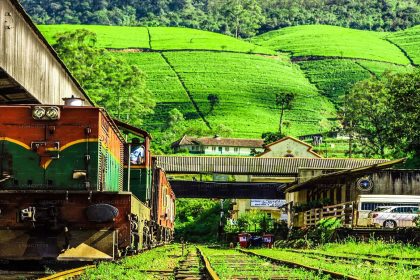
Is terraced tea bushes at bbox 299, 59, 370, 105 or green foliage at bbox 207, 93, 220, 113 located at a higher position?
terraced tea bushes at bbox 299, 59, 370, 105

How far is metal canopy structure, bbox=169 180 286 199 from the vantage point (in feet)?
175

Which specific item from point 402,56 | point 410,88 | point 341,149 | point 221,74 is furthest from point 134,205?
point 402,56

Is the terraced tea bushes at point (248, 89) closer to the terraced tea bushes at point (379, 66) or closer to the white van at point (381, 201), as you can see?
the terraced tea bushes at point (379, 66)

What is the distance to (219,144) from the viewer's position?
128000mm

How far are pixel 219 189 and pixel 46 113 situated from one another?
128 feet

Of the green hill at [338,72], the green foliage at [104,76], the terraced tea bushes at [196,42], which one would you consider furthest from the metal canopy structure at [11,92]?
the terraced tea bushes at [196,42]

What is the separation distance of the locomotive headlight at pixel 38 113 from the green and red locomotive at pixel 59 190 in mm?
20

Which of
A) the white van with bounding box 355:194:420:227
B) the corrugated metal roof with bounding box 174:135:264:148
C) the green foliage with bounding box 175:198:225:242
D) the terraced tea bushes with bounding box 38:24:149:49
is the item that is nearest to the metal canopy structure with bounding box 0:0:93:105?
the white van with bounding box 355:194:420:227

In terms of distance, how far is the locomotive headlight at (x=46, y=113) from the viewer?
14.8 meters

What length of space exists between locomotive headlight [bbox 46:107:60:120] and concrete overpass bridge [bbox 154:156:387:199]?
3826 centimetres

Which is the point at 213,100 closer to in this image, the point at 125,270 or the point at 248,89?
the point at 248,89

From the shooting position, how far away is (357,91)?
99.4 m

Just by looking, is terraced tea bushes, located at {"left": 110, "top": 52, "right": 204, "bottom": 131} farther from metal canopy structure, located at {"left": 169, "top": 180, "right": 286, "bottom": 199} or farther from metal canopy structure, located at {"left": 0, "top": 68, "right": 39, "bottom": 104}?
metal canopy structure, located at {"left": 0, "top": 68, "right": 39, "bottom": 104}

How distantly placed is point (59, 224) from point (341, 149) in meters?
109
